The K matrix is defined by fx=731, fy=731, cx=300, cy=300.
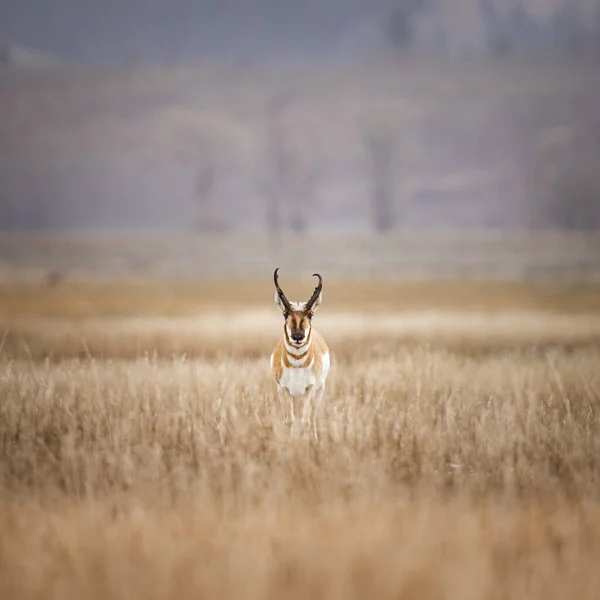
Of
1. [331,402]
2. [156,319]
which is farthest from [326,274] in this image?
[331,402]

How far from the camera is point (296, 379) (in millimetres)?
5707

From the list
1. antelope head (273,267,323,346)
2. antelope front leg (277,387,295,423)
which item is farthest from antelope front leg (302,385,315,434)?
antelope head (273,267,323,346)

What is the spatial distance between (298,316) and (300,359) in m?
0.39

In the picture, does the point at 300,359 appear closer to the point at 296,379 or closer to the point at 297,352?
the point at 297,352

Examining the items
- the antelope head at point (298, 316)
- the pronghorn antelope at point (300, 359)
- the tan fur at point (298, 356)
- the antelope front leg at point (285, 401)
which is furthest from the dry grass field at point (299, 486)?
the antelope head at point (298, 316)

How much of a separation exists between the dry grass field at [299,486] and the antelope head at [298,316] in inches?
24.6

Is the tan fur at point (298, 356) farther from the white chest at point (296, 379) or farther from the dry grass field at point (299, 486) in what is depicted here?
the dry grass field at point (299, 486)

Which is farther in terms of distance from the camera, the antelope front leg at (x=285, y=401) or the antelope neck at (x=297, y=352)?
the antelope front leg at (x=285, y=401)

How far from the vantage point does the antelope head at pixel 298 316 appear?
538cm

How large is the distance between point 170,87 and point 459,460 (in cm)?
1376

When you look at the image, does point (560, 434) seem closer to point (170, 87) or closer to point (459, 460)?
point (459, 460)

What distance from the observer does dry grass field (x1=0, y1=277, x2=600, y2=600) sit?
9.93 ft

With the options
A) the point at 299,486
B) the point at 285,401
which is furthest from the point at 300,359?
the point at 299,486

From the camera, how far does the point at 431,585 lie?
2.94 metres
